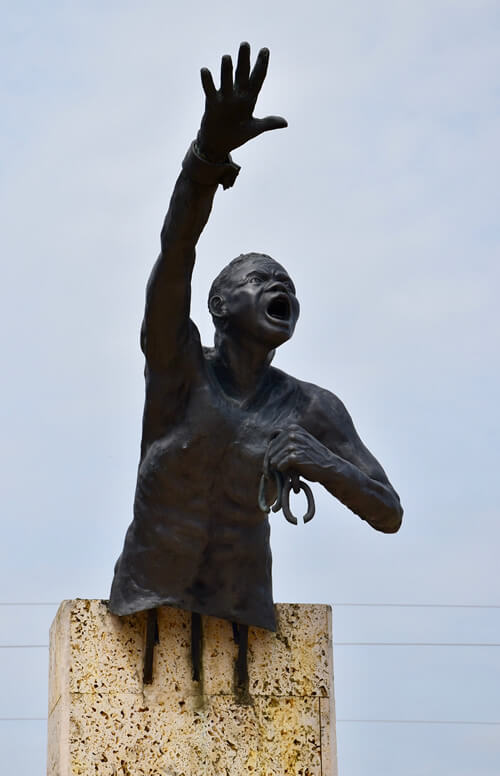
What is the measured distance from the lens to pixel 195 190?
7156 mm

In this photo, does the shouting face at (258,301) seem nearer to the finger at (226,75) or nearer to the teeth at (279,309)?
the teeth at (279,309)

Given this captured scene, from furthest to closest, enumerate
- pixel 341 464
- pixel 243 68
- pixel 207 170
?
pixel 341 464 < pixel 207 170 < pixel 243 68

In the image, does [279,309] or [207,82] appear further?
[279,309]

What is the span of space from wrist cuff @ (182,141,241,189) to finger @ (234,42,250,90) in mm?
401

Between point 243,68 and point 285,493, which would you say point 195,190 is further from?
point 285,493

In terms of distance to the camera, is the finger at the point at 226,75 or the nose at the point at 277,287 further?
the nose at the point at 277,287

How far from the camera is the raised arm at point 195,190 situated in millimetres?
6836

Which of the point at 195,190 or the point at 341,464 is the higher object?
the point at 195,190

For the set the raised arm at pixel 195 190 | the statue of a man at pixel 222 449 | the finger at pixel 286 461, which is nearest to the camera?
the raised arm at pixel 195 190

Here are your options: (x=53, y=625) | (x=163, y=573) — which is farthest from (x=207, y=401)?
(x=53, y=625)

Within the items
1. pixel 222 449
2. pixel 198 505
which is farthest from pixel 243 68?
pixel 198 505

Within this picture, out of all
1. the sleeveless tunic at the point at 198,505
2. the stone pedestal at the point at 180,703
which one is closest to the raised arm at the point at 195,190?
the sleeveless tunic at the point at 198,505

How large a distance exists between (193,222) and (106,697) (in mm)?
2282

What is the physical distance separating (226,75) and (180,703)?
2.98 m
